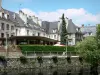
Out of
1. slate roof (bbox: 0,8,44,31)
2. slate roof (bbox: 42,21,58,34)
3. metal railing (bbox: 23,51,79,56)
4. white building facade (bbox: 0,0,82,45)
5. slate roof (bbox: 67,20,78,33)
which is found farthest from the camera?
slate roof (bbox: 42,21,58,34)

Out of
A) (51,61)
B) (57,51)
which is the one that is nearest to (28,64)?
(51,61)

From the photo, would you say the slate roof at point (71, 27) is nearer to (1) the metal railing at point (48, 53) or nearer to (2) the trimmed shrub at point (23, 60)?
(1) the metal railing at point (48, 53)

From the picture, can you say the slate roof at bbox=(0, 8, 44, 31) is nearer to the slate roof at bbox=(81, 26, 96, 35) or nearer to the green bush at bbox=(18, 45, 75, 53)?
the green bush at bbox=(18, 45, 75, 53)

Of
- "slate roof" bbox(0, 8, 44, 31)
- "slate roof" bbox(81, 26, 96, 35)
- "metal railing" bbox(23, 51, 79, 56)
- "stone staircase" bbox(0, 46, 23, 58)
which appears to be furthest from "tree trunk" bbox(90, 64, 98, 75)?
"slate roof" bbox(81, 26, 96, 35)

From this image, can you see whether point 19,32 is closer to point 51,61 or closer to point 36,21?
point 36,21

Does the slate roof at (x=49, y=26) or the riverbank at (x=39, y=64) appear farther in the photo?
the slate roof at (x=49, y=26)

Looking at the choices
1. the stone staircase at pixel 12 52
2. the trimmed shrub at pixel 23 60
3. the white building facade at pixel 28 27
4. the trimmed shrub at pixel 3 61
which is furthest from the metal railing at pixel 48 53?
the white building facade at pixel 28 27

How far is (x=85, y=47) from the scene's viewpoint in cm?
4381

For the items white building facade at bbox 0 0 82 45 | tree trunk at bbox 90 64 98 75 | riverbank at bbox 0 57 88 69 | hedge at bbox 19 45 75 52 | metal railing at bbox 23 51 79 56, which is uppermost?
white building facade at bbox 0 0 82 45

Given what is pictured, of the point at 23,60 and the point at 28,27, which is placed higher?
the point at 28,27

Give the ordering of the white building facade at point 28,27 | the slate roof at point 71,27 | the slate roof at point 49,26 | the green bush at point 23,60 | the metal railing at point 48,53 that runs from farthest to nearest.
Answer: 1. the slate roof at point 49,26
2. the slate roof at point 71,27
3. the white building facade at point 28,27
4. the metal railing at point 48,53
5. the green bush at point 23,60

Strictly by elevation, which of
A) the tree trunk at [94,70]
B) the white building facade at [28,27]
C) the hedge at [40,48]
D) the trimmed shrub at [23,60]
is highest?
the white building facade at [28,27]

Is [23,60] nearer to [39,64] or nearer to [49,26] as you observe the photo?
[39,64]

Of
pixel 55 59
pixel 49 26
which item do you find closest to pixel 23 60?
pixel 55 59
